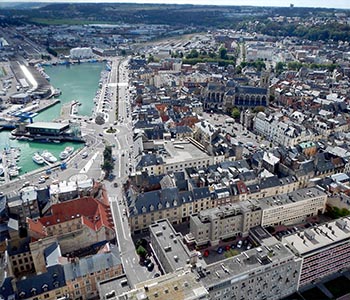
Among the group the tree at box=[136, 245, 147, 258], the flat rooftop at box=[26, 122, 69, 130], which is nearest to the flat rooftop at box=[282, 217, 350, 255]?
the tree at box=[136, 245, 147, 258]

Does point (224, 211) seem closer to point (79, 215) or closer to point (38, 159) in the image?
point (79, 215)

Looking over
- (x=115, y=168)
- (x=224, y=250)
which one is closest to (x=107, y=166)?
(x=115, y=168)

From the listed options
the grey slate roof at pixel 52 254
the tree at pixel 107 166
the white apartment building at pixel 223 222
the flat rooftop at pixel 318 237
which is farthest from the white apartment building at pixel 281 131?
the grey slate roof at pixel 52 254

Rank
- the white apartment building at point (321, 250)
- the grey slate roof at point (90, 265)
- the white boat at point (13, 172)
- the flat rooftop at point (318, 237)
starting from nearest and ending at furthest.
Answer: the grey slate roof at point (90, 265)
the white apartment building at point (321, 250)
the flat rooftop at point (318, 237)
the white boat at point (13, 172)

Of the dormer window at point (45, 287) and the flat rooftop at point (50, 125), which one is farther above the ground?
the dormer window at point (45, 287)

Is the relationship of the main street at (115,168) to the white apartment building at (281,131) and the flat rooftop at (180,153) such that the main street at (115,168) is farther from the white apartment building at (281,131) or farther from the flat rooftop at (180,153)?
the white apartment building at (281,131)
